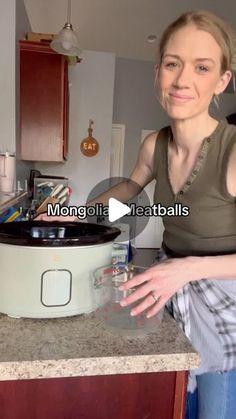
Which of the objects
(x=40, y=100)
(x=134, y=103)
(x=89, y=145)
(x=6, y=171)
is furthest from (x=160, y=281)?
A: (x=134, y=103)

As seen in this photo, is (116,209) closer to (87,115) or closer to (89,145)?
(89,145)

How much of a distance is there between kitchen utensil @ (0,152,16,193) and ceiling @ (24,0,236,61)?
6.14ft

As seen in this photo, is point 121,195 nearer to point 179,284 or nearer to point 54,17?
point 179,284

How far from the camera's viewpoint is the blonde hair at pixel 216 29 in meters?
0.62

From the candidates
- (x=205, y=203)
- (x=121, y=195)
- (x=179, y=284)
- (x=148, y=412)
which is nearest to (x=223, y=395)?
(x=148, y=412)

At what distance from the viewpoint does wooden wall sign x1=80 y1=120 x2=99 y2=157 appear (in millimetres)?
3551

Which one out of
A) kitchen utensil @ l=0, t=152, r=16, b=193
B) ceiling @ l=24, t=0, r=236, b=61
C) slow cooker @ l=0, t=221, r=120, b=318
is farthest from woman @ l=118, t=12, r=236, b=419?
ceiling @ l=24, t=0, r=236, b=61

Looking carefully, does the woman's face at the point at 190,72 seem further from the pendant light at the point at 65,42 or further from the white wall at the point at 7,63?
the pendant light at the point at 65,42

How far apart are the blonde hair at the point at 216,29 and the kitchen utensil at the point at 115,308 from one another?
1.56ft

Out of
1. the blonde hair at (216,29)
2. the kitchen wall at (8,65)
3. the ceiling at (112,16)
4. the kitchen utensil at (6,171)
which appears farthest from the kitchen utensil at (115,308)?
the ceiling at (112,16)

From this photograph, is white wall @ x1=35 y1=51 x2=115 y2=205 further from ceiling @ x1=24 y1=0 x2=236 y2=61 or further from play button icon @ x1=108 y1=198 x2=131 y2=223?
play button icon @ x1=108 y1=198 x2=131 y2=223

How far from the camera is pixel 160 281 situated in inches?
22.2

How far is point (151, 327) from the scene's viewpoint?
64 centimetres

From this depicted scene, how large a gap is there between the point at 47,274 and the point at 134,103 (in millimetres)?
4112
